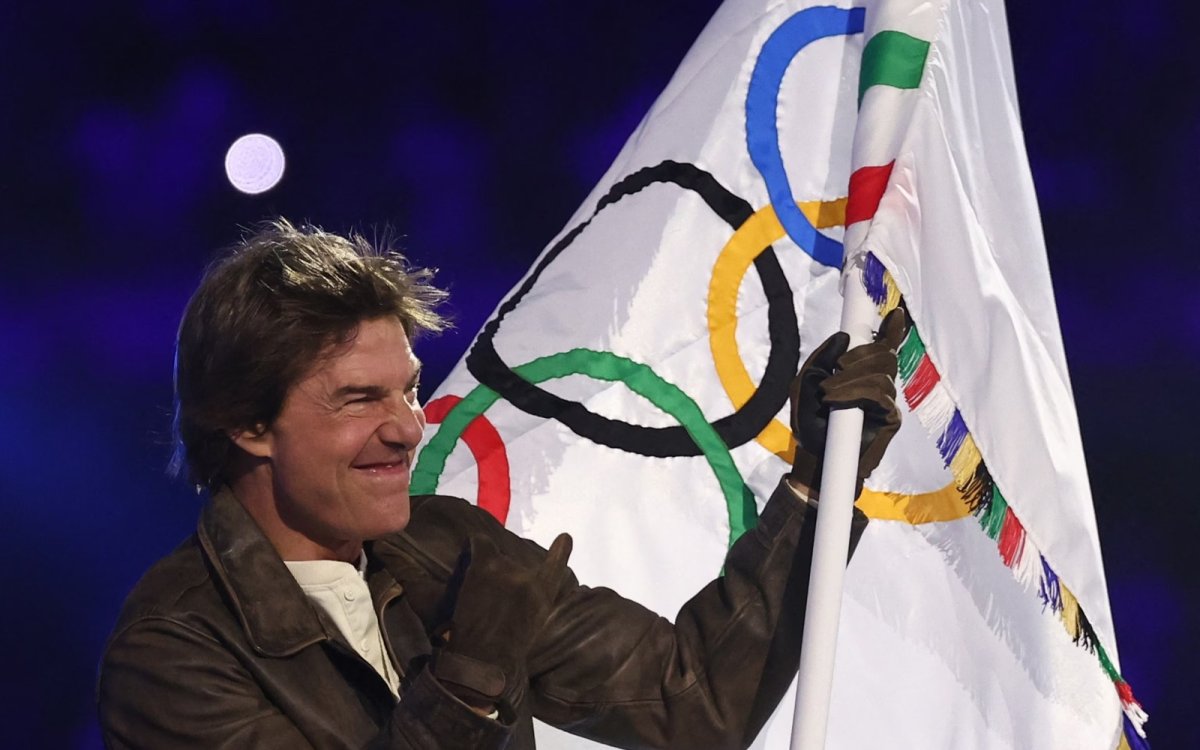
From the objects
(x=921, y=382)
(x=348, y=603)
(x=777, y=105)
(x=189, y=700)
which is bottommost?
(x=189, y=700)

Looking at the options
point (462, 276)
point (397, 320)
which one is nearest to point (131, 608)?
point (397, 320)

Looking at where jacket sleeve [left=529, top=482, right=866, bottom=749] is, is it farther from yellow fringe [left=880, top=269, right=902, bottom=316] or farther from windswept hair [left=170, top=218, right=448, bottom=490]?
windswept hair [left=170, top=218, right=448, bottom=490]

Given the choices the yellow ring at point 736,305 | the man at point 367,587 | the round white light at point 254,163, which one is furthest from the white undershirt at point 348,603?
the round white light at point 254,163

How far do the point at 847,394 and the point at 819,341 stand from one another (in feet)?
1.67

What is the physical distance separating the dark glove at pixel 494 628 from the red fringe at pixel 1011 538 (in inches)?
17.9

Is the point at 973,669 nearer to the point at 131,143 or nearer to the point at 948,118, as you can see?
the point at 948,118

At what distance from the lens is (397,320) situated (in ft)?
4.75

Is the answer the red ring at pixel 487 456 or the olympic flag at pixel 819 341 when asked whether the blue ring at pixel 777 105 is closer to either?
the olympic flag at pixel 819 341

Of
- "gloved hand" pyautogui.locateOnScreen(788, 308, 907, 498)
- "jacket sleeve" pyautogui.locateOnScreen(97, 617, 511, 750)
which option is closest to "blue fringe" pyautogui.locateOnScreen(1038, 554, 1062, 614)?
"gloved hand" pyautogui.locateOnScreen(788, 308, 907, 498)

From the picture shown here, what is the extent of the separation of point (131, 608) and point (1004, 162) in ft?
3.38

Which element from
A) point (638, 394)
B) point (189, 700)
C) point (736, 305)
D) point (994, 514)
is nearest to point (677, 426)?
point (638, 394)

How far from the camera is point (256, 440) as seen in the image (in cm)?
142

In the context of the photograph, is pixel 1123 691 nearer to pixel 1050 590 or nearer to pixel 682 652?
pixel 1050 590

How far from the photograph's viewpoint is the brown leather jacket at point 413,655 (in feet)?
4.20
